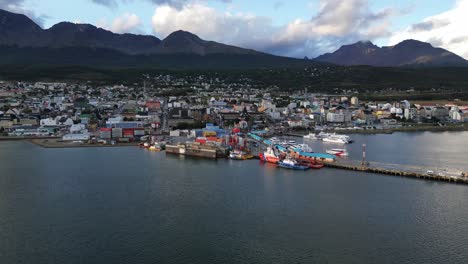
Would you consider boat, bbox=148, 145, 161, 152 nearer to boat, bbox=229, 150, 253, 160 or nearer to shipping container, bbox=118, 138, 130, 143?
shipping container, bbox=118, 138, 130, 143

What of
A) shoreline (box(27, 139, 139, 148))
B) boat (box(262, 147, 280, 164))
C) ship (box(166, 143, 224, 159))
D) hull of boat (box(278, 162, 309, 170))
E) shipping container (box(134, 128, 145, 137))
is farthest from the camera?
shipping container (box(134, 128, 145, 137))

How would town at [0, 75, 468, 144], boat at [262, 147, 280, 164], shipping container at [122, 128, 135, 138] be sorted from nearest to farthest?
boat at [262, 147, 280, 164], shipping container at [122, 128, 135, 138], town at [0, 75, 468, 144]

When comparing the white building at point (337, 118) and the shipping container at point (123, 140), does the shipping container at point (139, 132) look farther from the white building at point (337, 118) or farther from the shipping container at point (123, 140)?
the white building at point (337, 118)

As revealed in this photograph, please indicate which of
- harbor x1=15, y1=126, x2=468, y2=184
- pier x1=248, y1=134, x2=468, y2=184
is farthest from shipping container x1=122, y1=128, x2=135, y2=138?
pier x1=248, y1=134, x2=468, y2=184

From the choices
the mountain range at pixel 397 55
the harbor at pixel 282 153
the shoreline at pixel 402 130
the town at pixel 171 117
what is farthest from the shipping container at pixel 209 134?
the mountain range at pixel 397 55

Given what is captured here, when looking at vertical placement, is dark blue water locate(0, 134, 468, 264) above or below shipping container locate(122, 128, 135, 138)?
below

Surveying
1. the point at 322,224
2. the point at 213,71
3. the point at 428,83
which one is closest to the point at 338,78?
the point at 428,83

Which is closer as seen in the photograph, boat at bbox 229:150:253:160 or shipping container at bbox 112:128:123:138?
boat at bbox 229:150:253:160

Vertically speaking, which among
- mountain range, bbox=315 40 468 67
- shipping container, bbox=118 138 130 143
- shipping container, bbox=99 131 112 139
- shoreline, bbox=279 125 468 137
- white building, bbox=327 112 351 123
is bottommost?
shipping container, bbox=118 138 130 143

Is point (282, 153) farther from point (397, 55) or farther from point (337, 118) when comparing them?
point (397, 55)

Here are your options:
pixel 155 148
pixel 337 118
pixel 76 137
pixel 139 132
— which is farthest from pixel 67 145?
pixel 337 118
